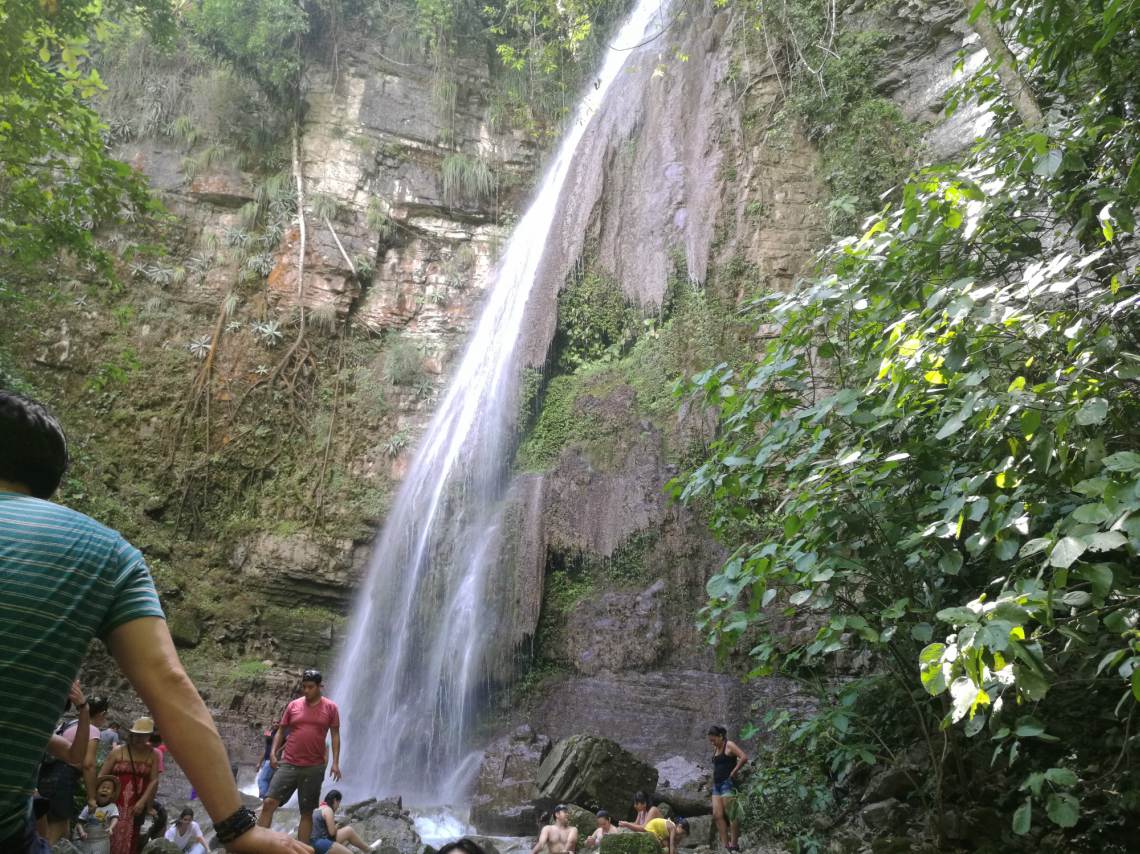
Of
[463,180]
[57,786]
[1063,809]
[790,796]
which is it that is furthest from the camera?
[463,180]

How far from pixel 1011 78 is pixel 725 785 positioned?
586cm

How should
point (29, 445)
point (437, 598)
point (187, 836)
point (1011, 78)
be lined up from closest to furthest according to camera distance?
point (29, 445) → point (1011, 78) → point (187, 836) → point (437, 598)

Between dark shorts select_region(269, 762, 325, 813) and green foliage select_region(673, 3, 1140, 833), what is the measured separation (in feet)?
9.70

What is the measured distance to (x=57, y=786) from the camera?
4055 millimetres

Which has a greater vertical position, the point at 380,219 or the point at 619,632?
the point at 380,219

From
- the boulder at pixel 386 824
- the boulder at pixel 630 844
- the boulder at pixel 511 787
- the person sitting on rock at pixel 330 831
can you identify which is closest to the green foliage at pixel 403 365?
the boulder at pixel 511 787

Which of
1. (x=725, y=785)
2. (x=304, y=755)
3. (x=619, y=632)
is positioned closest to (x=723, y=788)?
(x=725, y=785)

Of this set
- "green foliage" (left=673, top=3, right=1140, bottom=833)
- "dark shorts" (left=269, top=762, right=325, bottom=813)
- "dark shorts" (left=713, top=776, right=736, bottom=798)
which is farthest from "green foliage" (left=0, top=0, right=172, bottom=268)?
"dark shorts" (left=713, top=776, right=736, bottom=798)

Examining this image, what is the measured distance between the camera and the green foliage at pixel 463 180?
53.5ft

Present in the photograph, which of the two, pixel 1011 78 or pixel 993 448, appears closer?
pixel 993 448

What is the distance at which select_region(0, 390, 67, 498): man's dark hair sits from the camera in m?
1.54

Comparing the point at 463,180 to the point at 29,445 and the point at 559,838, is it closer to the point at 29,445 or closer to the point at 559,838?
the point at 559,838

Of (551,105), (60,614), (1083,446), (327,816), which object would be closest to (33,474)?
(60,614)

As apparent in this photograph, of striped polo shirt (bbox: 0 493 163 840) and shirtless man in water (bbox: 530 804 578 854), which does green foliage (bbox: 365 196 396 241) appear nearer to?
shirtless man in water (bbox: 530 804 578 854)
